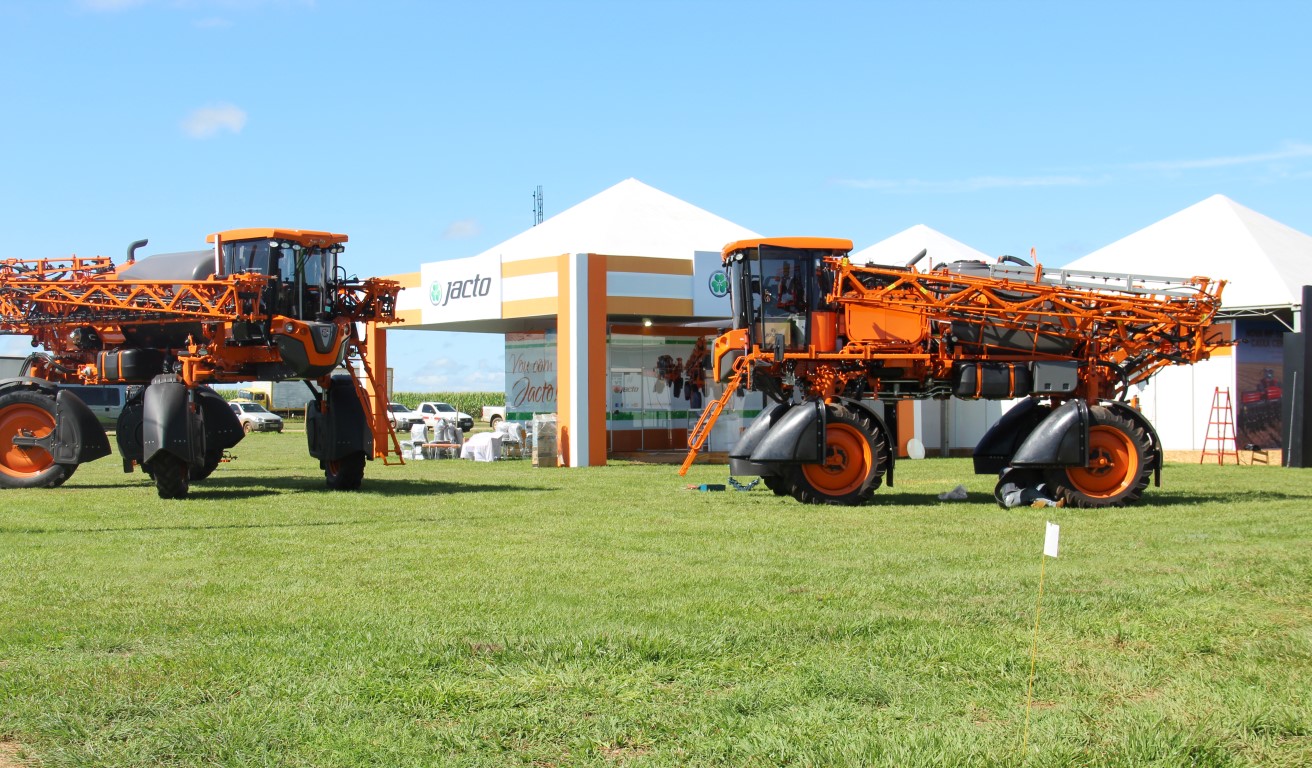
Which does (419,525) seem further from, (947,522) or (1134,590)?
(1134,590)

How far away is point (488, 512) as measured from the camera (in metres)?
15.1

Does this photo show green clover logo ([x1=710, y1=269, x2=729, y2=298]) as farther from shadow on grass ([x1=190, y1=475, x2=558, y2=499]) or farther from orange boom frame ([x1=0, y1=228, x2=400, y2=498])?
orange boom frame ([x1=0, y1=228, x2=400, y2=498])

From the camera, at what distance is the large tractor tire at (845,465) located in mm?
16266

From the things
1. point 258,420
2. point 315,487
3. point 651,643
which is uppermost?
point 651,643

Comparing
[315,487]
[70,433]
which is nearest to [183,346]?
[70,433]

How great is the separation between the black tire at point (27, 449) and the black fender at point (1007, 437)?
44.2 ft

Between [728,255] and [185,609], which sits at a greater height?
[728,255]

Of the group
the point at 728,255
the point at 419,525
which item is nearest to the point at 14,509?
the point at 419,525

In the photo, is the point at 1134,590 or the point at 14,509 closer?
the point at 1134,590

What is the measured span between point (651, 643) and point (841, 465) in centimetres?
991

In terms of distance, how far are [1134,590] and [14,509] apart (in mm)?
12948

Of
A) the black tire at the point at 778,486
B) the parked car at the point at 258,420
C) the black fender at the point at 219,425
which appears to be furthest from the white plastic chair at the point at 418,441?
the parked car at the point at 258,420

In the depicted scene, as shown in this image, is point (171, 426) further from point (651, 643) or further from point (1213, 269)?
point (1213, 269)

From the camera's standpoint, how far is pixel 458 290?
28688mm
